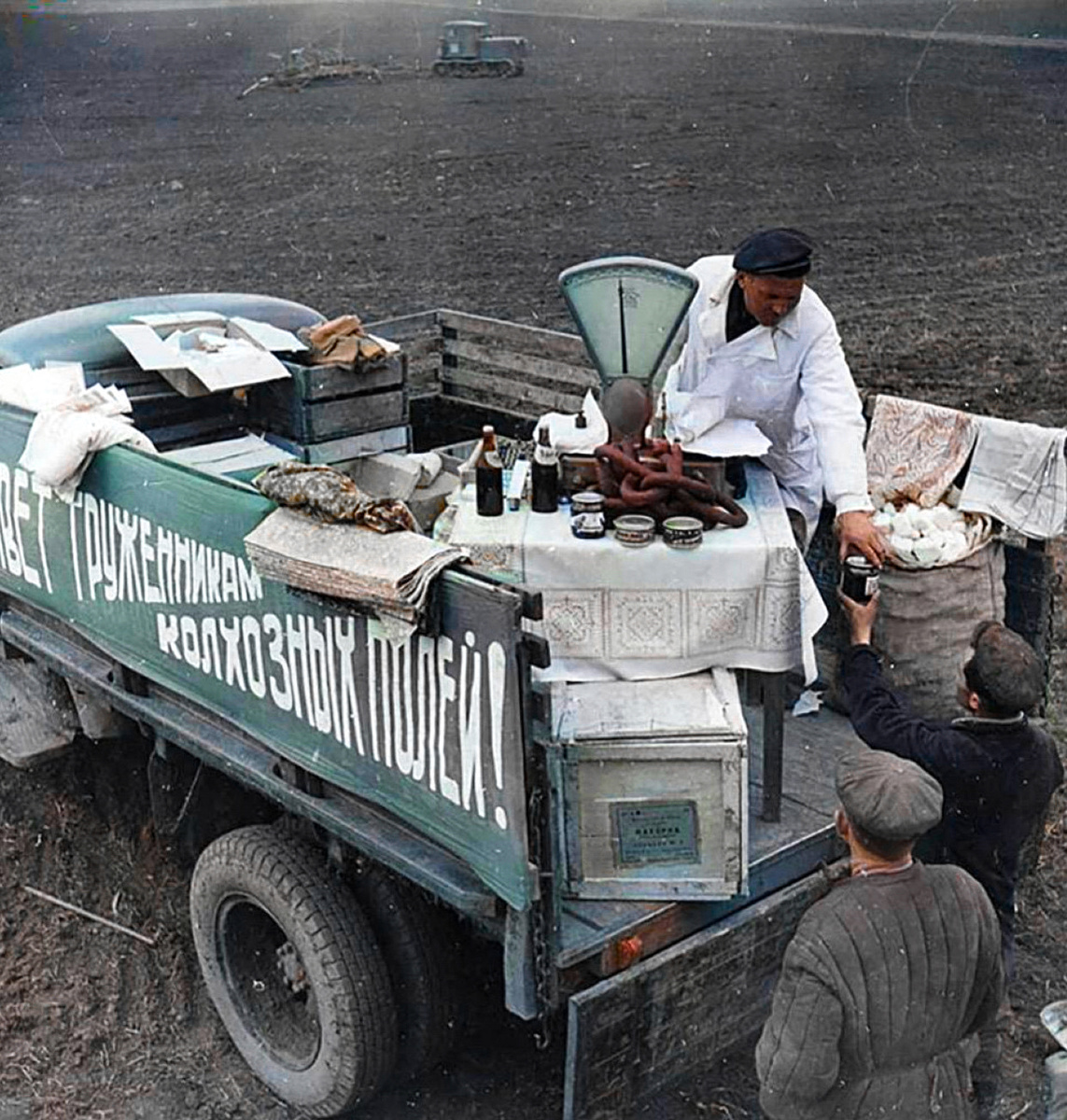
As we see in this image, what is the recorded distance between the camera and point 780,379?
5.28 m

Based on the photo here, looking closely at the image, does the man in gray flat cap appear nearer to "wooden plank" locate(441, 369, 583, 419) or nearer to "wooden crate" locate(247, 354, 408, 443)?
"wooden crate" locate(247, 354, 408, 443)

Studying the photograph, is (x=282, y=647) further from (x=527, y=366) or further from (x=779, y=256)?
(x=527, y=366)

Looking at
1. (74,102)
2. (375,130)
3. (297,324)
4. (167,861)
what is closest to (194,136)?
(375,130)

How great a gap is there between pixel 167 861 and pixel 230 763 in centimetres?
150

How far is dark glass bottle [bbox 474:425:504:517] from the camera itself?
457 centimetres

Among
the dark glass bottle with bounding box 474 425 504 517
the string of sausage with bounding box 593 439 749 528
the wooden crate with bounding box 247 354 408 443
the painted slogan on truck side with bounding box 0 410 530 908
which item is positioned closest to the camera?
the painted slogan on truck side with bounding box 0 410 530 908

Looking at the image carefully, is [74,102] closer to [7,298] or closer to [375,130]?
[375,130]

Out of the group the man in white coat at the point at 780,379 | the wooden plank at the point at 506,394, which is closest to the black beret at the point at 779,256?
the man in white coat at the point at 780,379

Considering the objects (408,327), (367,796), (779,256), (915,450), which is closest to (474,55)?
(408,327)

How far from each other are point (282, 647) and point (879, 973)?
185cm

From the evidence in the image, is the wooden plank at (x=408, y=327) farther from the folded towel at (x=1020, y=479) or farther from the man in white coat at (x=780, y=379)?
the folded towel at (x=1020, y=479)

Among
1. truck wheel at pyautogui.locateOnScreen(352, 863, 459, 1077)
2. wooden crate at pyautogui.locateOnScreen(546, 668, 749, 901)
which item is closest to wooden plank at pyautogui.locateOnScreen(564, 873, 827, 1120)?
wooden crate at pyautogui.locateOnScreen(546, 668, 749, 901)

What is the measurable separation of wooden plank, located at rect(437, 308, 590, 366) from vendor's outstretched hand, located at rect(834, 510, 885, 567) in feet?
7.94

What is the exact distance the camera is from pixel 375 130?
90.3 ft
